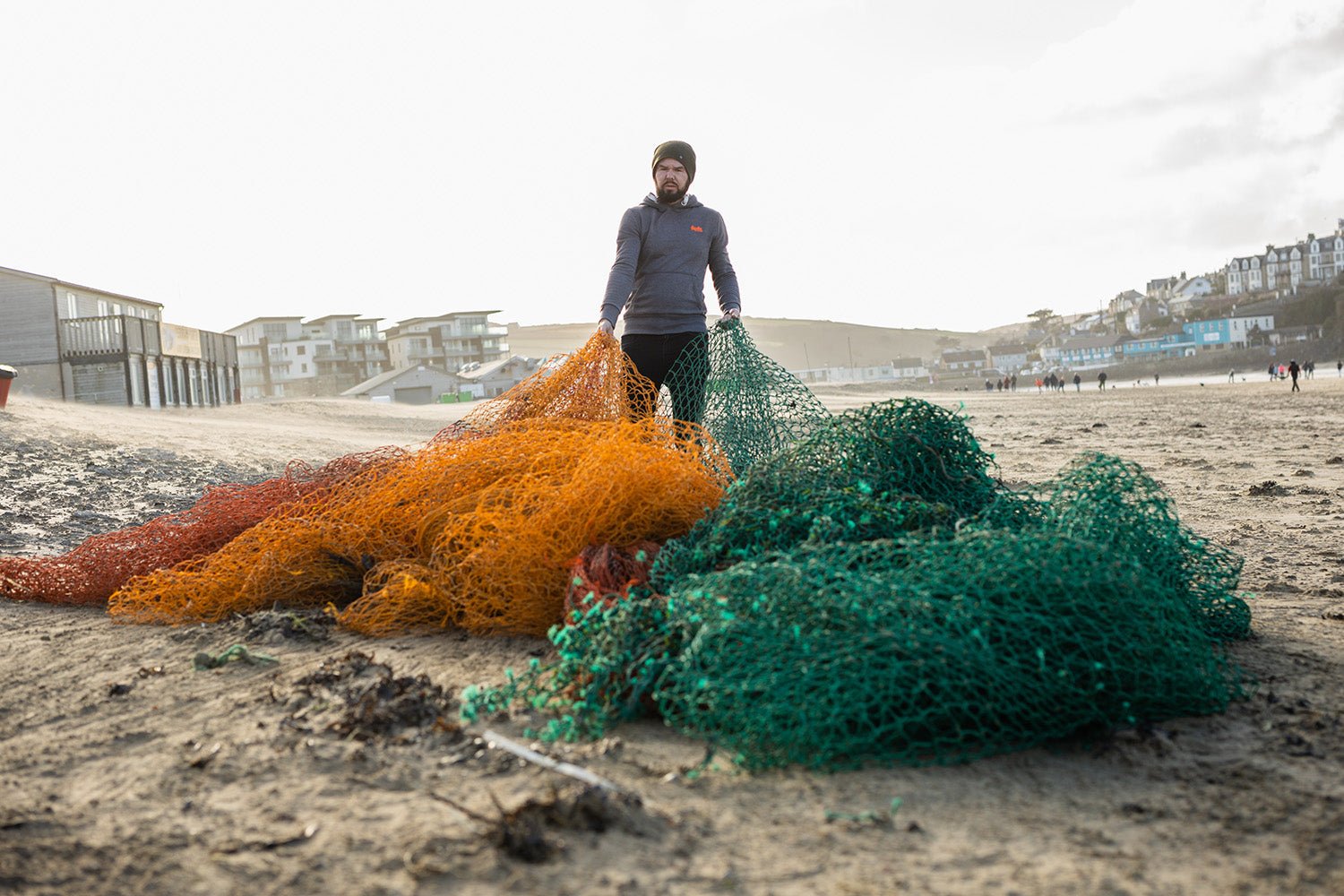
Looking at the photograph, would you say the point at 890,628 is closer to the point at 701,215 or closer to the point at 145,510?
the point at 701,215

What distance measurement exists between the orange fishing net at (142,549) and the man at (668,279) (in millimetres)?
1627

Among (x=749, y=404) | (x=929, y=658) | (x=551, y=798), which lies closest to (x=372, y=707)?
(x=551, y=798)

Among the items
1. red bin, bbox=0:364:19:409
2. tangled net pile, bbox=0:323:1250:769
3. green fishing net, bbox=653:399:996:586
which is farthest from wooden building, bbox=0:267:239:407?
green fishing net, bbox=653:399:996:586

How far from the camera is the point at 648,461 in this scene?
4.26 metres

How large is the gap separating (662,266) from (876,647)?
3839mm

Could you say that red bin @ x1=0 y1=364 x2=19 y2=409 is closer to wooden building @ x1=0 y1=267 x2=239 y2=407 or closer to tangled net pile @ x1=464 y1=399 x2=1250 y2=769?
wooden building @ x1=0 y1=267 x2=239 y2=407

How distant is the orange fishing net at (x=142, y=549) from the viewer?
536 centimetres

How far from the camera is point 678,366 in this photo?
614 cm

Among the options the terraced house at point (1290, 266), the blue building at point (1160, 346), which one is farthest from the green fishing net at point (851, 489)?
the terraced house at point (1290, 266)

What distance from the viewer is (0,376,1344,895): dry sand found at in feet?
7.06

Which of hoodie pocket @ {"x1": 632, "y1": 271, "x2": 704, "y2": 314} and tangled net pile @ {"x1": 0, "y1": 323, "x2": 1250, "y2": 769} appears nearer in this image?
tangled net pile @ {"x1": 0, "y1": 323, "x2": 1250, "y2": 769}

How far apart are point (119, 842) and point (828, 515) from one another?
7.55ft

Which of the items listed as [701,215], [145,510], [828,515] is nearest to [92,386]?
[145,510]

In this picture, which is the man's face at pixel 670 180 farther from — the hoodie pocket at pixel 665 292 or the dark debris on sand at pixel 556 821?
the dark debris on sand at pixel 556 821
